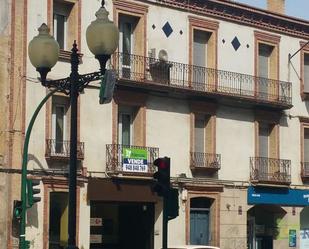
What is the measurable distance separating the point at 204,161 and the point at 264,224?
5744mm

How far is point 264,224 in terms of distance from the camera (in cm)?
3794

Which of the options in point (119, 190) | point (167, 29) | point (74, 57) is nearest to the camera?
point (74, 57)

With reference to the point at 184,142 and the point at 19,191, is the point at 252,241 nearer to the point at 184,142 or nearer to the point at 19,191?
the point at 184,142

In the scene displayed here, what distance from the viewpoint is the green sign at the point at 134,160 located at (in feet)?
101

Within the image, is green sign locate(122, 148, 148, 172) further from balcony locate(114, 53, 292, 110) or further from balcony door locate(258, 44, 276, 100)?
balcony door locate(258, 44, 276, 100)

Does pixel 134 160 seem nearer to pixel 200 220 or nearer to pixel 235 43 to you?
pixel 200 220

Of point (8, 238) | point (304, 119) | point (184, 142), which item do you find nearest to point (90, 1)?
point (184, 142)

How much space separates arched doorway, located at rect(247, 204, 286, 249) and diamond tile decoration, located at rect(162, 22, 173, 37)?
8682mm

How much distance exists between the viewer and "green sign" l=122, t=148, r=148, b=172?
101 ft

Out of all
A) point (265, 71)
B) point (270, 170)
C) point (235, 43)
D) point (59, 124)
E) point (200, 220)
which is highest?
point (235, 43)

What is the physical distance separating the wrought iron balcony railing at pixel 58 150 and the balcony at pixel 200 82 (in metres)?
2.90

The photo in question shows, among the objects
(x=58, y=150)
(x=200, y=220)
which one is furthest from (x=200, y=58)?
(x=58, y=150)

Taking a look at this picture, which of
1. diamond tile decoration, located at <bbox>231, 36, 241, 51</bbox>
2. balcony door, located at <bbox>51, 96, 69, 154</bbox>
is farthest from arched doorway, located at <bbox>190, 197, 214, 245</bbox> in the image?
balcony door, located at <bbox>51, 96, 69, 154</bbox>

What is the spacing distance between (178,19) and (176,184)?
622 centimetres
